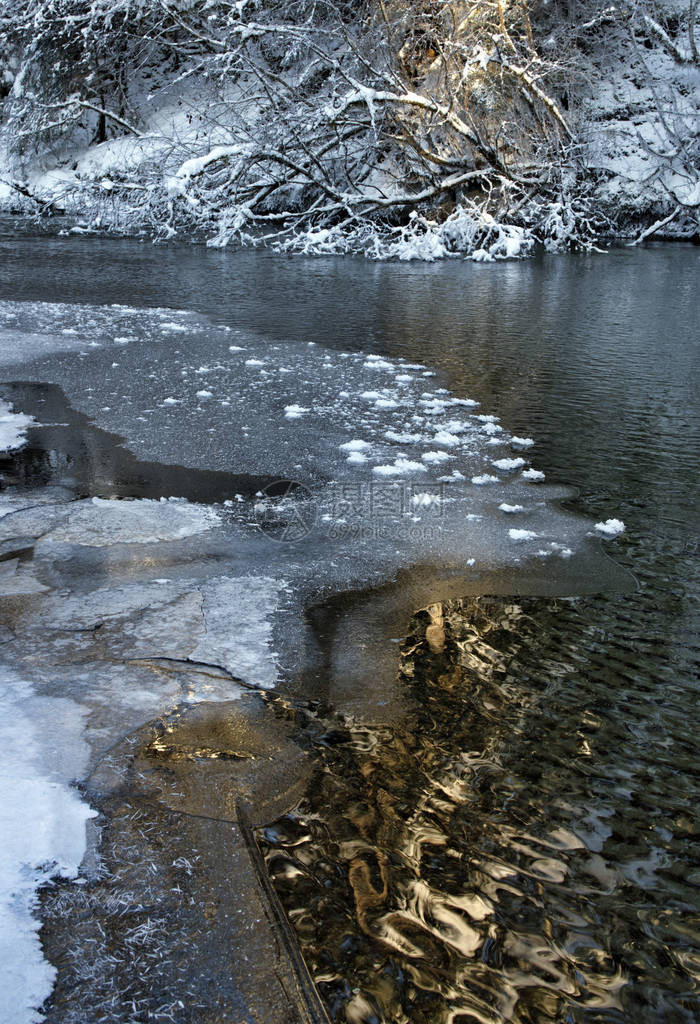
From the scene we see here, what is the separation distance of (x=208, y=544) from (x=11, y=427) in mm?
2050

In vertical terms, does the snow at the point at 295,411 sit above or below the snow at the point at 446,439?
above

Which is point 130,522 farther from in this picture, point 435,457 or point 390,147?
point 390,147

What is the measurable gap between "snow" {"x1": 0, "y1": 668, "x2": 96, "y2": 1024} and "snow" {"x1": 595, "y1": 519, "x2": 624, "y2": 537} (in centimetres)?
215

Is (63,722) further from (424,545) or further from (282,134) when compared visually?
(282,134)

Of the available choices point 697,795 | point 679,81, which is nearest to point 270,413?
point 697,795

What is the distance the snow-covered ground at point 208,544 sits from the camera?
1.94 metres

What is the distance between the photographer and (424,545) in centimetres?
319

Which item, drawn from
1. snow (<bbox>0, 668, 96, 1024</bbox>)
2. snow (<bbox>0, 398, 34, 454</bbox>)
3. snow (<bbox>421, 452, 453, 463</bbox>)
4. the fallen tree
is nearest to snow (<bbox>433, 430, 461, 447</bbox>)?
snow (<bbox>421, 452, 453, 463</bbox>)

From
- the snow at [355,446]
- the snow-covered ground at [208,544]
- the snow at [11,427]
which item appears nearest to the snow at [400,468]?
the snow-covered ground at [208,544]

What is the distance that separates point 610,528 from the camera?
3336mm

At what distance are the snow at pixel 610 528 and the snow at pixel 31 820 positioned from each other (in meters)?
2.15

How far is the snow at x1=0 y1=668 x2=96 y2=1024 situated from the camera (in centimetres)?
137

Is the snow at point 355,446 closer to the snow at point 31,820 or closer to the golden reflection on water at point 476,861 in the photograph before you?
the golden reflection on water at point 476,861

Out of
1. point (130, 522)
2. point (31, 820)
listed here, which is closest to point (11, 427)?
point (130, 522)
